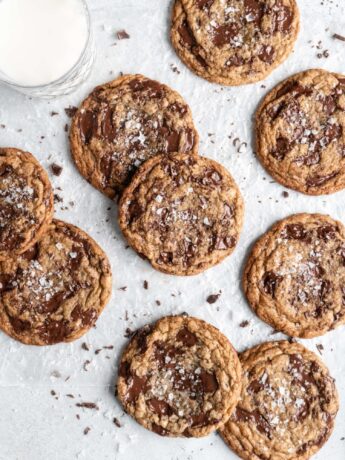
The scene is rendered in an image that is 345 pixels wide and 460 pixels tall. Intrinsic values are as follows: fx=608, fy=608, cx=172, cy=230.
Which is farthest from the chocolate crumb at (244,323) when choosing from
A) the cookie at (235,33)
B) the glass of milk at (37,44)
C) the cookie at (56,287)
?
the glass of milk at (37,44)

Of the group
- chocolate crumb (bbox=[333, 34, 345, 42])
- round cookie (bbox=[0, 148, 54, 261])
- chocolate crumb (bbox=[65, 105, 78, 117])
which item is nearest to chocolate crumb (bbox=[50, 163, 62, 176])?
round cookie (bbox=[0, 148, 54, 261])

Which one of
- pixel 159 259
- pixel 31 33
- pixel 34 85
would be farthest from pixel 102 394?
pixel 31 33

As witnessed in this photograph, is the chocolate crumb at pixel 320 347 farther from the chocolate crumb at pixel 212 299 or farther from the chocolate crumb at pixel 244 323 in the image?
the chocolate crumb at pixel 212 299

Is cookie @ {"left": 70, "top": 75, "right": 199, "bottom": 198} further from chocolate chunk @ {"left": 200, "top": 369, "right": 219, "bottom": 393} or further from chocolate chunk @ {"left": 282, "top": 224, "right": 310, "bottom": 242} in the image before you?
chocolate chunk @ {"left": 200, "top": 369, "right": 219, "bottom": 393}

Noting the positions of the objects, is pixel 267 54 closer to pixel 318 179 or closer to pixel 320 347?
pixel 318 179

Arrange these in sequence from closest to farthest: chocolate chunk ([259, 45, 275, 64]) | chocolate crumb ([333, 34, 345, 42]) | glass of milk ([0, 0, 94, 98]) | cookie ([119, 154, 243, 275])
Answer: glass of milk ([0, 0, 94, 98])
cookie ([119, 154, 243, 275])
chocolate chunk ([259, 45, 275, 64])
chocolate crumb ([333, 34, 345, 42])

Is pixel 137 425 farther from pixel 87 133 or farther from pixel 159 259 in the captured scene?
pixel 87 133
